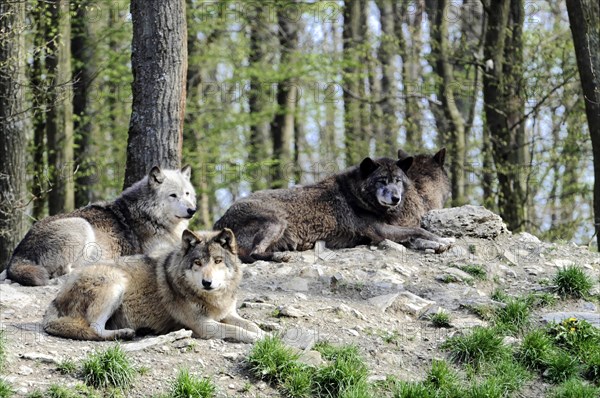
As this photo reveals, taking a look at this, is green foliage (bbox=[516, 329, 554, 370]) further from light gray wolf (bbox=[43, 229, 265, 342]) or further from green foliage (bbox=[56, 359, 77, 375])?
green foliage (bbox=[56, 359, 77, 375])

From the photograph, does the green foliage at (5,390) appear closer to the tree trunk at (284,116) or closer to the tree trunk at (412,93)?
the tree trunk at (412,93)

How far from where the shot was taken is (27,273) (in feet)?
33.7

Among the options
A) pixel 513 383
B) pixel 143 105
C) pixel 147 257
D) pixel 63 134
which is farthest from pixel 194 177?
pixel 513 383

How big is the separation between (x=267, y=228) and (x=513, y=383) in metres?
4.64

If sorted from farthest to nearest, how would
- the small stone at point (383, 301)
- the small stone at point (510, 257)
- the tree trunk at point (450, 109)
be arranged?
1. the tree trunk at point (450, 109)
2. the small stone at point (510, 257)
3. the small stone at point (383, 301)

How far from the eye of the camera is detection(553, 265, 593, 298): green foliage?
33.0ft

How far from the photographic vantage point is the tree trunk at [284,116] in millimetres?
23969

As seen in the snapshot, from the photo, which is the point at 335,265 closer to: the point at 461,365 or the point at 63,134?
the point at 461,365

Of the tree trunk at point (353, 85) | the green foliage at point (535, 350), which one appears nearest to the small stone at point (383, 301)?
the green foliage at point (535, 350)

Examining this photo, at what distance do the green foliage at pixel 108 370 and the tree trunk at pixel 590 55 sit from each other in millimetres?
8441

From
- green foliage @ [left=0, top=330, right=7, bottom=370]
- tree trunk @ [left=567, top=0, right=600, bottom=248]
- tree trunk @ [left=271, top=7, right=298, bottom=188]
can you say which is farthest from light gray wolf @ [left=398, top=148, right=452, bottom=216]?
tree trunk @ [left=271, top=7, right=298, bottom=188]

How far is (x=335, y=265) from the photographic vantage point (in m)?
10.8

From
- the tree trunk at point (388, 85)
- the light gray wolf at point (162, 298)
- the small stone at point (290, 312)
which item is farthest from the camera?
the tree trunk at point (388, 85)

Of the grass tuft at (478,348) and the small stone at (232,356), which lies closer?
the small stone at (232,356)
